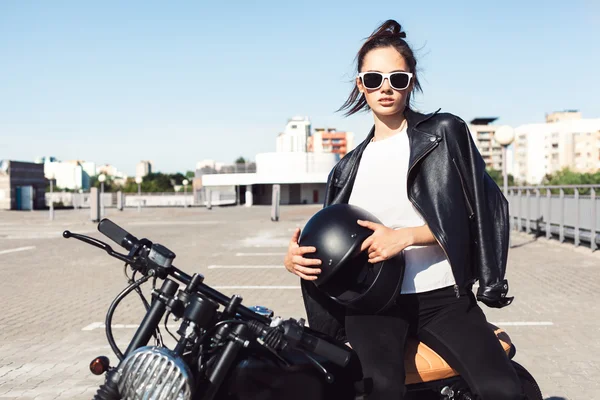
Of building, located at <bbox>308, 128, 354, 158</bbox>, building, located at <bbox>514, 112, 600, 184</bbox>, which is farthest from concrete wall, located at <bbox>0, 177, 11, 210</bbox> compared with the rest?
building, located at <bbox>308, 128, 354, 158</bbox>

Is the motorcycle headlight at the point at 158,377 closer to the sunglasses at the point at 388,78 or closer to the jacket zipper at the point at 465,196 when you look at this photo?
the jacket zipper at the point at 465,196

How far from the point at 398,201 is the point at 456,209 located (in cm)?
23

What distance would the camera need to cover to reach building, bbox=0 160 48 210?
58.3 m

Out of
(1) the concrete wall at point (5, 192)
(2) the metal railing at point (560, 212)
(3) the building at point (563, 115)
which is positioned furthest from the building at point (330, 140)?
(2) the metal railing at point (560, 212)

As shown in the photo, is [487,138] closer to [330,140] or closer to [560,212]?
[330,140]

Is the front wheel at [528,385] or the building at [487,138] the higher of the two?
the building at [487,138]

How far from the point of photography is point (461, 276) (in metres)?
2.42

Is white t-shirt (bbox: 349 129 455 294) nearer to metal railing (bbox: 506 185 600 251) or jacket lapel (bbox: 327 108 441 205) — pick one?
jacket lapel (bbox: 327 108 441 205)

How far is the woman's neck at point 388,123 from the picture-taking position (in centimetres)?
270

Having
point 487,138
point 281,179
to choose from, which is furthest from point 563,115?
point 281,179

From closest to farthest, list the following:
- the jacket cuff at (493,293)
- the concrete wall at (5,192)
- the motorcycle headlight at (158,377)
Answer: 1. the motorcycle headlight at (158,377)
2. the jacket cuff at (493,293)
3. the concrete wall at (5,192)

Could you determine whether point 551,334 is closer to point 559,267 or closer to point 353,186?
point 353,186

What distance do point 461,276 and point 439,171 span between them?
14.6 inches

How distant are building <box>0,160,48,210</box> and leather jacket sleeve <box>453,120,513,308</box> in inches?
2392
